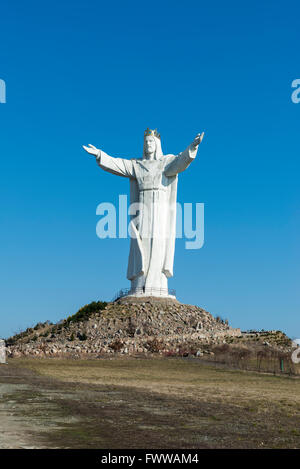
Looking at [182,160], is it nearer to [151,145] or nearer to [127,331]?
[151,145]

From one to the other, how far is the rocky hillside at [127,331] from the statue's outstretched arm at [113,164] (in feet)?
26.6

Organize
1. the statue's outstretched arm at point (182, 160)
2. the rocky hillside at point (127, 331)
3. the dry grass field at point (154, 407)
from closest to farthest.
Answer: the dry grass field at point (154, 407) < the rocky hillside at point (127, 331) < the statue's outstretched arm at point (182, 160)

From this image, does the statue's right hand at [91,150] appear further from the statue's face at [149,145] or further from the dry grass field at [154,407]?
the dry grass field at [154,407]

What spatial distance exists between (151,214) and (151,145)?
447cm

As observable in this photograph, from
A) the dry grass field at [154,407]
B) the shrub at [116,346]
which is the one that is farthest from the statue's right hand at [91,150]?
the dry grass field at [154,407]

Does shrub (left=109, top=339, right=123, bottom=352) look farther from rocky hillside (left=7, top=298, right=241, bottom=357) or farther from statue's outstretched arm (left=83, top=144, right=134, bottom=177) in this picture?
statue's outstretched arm (left=83, top=144, right=134, bottom=177)

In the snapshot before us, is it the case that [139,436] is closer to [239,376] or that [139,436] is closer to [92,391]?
[92,391]

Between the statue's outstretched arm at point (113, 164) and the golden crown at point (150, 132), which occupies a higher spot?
the golden crown at point (150, 132)

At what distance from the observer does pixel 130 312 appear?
3366 centimetres

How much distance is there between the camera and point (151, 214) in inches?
1467

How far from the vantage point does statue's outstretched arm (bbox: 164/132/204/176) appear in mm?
33906

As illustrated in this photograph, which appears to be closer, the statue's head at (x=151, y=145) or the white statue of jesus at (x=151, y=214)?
the white statue of jesus at (x=151, y=214)

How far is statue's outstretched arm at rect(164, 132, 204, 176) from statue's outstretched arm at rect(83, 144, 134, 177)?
2.48 m

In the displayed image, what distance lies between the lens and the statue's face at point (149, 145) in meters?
37.6
